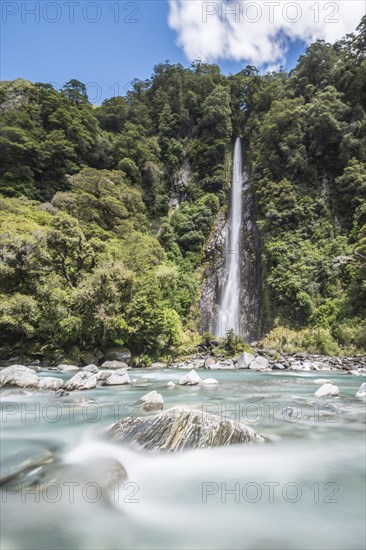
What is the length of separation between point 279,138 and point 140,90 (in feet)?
98.4

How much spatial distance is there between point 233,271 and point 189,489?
27003 mm

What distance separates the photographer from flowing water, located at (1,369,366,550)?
2527 millimetres

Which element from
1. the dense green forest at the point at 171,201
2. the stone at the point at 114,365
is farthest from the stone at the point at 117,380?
the dense green forest at the point at 171,201

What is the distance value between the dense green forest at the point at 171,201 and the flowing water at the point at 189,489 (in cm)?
1031

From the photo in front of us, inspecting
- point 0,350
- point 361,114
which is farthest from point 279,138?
point 0,350

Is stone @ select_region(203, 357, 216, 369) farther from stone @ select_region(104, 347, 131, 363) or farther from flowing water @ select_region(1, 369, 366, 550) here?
flowing water @ select_region(1, 369, 366, 550)

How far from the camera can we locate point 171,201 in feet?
123

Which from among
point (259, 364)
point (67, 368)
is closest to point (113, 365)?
point (67, 368)

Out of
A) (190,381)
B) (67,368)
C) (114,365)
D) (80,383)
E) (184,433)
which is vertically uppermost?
(184,433)

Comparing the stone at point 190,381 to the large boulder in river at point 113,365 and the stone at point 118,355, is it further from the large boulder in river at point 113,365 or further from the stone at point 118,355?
the stone at point 118,355

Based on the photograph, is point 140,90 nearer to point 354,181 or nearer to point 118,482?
point 354,181

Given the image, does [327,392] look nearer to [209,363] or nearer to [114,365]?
[209,363]

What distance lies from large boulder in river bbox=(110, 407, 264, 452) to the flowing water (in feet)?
0.35

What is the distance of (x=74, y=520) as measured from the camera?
270 centimetres
